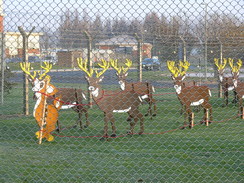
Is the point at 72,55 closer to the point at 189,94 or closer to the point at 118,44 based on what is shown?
the point at 118,44

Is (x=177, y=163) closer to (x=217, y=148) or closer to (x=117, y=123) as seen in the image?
(x=217, y=148)

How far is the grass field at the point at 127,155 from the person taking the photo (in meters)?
4.98

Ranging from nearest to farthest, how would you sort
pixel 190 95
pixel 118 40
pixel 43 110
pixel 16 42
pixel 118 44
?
pixel 118 40
pixel 118 44
pixel 16 42
pixel 43 110
pixel 190 95

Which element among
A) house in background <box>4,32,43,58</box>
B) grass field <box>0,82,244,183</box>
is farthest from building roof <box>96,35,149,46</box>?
grass field <box>0,82,244,183</box>

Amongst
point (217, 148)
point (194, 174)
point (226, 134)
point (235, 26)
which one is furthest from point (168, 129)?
point (235, 26)

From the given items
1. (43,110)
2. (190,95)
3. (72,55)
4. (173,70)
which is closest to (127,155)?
(72,55)

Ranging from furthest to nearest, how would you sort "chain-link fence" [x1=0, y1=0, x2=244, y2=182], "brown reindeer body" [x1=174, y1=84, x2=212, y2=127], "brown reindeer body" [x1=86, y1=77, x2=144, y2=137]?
"brown reindeer body" [x1=174, y1=84, x2=212, y2=127], "brown reindeer body" [x1=86, y1=77, x2=144, y2=137], "chain-link fence" [x1=0, y1=0, x2=244, y2=182]

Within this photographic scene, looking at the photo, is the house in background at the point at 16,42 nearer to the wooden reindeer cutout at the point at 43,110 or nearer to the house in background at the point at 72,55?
the house in background at the point at 72,55

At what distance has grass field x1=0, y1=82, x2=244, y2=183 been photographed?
4980mm

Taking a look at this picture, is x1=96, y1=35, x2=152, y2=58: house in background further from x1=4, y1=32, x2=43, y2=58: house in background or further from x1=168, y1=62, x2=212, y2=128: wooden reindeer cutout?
x1=168, y1=62, x2=212, y2=128: wooden reindeer cutout

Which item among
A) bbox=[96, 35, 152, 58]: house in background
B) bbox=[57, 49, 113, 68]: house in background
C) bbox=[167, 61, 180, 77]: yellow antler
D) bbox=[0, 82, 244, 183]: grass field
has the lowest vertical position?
bbox=[0, 82, 244, 183]: grass field

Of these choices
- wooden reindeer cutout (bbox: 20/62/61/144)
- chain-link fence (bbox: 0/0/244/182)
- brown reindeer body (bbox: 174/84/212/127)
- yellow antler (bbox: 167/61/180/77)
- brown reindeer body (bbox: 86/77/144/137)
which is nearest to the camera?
Answer: chain-link fence (bbox: 0/0/244/182)

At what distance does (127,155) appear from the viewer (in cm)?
609

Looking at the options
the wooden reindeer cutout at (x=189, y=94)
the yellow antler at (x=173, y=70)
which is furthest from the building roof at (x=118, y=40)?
the yellow antler at (x=173, y=70)
